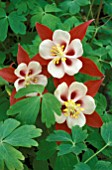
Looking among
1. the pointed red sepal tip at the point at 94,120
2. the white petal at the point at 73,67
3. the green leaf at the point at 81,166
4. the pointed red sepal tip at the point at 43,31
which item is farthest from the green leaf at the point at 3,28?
the green leaf at the point at 81,166

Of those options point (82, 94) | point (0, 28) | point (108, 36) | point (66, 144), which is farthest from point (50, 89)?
point (108, 36)

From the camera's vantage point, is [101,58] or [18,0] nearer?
[101,58]

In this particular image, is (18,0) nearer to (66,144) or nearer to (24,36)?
(24,36)

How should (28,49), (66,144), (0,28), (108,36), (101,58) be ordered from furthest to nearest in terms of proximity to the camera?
(108,36)
(0,28)
(101,58)
(28,49)
(66,144)

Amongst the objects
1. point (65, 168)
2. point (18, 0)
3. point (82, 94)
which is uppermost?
point (18, 0)

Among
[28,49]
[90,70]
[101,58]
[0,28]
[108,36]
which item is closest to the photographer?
[90,70]

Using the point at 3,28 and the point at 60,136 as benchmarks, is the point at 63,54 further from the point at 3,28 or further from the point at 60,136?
the point at 3,28

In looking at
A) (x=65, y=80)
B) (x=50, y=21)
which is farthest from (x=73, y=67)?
(x=50, y=21)
